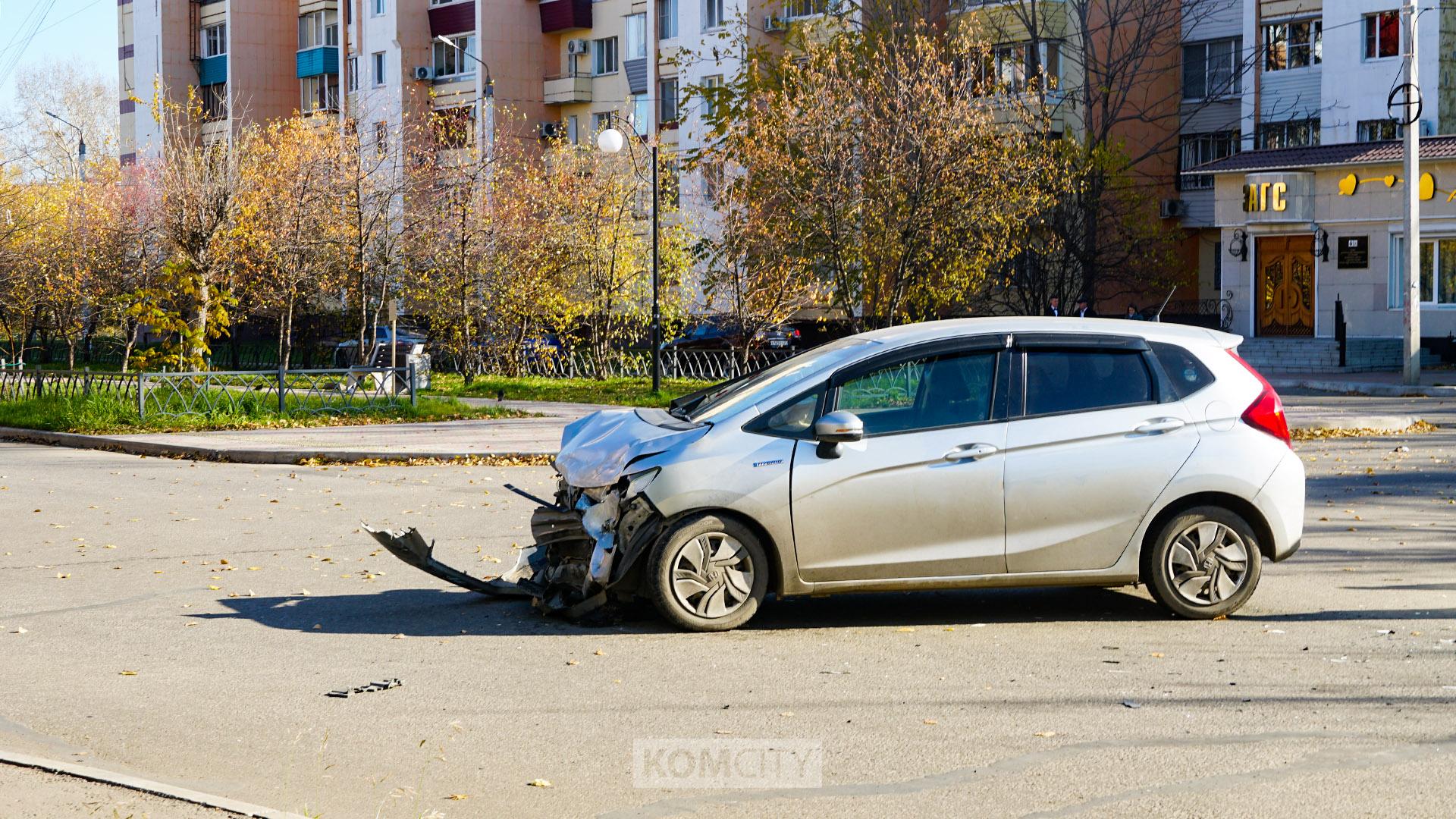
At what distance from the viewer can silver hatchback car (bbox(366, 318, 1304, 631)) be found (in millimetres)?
7895

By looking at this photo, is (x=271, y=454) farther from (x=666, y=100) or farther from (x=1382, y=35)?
(x=666, y=100)

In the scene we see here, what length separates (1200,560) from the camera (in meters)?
8.32

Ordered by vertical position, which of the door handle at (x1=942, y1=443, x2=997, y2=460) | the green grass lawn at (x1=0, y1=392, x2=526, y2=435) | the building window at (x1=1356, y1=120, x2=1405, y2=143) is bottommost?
the green grass lawn at (x1=0, y1=392, x2=526, y2=435)

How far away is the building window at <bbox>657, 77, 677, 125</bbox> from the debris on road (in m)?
49.8

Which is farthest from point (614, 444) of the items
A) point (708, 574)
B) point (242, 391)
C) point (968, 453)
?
point (242, 391)

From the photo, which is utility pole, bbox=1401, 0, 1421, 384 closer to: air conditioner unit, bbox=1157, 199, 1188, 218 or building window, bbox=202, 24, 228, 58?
air conditioner unit, bbox=1157, 199, 1188, 218

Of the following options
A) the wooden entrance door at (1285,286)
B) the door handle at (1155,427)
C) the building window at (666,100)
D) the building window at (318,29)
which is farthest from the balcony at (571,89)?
the door handle at (1155,427)

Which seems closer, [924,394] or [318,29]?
[924,394]

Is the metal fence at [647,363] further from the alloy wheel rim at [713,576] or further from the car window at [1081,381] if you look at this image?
the alloy wheel rim at [713,576]

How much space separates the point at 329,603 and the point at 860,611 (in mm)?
3121

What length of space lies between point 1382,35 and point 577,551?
41.9 metres

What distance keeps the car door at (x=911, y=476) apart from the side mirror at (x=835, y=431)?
0.03 meters

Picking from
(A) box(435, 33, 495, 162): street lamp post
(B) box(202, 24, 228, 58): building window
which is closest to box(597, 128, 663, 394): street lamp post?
(A) box(435, 33, 495, 162): street lamp post

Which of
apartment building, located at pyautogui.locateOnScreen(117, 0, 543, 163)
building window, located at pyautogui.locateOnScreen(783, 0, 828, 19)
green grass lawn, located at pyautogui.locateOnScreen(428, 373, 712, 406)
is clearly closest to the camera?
green grass lawn, located at pyautogui.locateOnScreen(428, 373, 712, 406)
